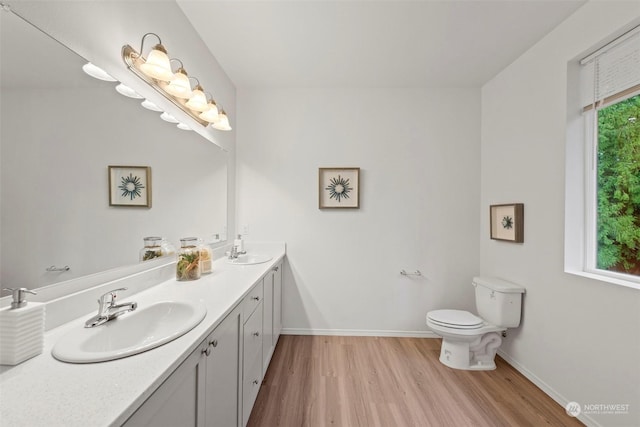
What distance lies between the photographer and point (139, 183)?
4.33 feet

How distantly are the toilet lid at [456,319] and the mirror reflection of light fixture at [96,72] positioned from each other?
257 cm

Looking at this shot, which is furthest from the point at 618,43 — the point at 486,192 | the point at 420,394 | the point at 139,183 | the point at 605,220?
the point at 139,183

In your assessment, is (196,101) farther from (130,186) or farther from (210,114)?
(130,186)

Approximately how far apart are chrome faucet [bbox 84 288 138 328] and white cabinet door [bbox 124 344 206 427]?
364 mm

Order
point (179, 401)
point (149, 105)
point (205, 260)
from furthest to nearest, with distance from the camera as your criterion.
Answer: point (205, 260) < point (149, 105) < point (179, 401)

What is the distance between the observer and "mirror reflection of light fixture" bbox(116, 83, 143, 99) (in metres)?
1.22

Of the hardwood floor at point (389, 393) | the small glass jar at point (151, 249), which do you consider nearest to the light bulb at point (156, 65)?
the small glass jar at point (151, 249)

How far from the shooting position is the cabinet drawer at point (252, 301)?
4.46 feet

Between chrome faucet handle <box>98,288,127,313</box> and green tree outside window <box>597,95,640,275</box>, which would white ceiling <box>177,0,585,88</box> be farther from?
chrome faucet handle <box>98,288,127,313</box>

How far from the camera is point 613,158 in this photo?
5.12ft

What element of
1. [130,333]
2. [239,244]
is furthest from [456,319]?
[130,333]

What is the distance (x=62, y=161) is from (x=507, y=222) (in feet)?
9.22

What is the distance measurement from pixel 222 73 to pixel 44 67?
1.58 m

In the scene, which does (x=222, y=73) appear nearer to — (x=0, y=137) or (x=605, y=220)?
(x=0, y=137)
